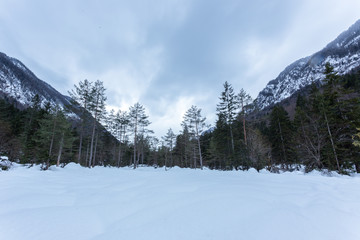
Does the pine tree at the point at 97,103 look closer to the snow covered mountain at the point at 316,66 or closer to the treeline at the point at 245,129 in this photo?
the treeline at the point at 245,129

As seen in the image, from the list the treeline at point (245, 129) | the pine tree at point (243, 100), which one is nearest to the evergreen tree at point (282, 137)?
the treeline at point (245, 129)

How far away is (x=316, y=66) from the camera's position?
12756cm

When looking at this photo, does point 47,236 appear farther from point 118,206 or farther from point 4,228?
point 118,206

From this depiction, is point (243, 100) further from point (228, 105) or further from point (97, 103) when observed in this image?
point (97, 103)

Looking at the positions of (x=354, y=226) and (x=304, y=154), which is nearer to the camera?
(x=354, y=226)

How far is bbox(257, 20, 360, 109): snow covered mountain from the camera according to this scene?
339 feet

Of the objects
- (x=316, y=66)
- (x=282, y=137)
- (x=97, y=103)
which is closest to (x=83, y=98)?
(x=97, y=103)

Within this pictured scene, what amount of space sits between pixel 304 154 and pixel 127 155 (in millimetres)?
36681

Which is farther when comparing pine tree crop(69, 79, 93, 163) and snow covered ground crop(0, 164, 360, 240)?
pine tree crop(69, 79, 93, 163)

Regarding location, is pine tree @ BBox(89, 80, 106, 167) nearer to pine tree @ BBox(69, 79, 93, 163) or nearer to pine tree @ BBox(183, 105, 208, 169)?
pine tree @ BBox(69, 79, 93, 163)

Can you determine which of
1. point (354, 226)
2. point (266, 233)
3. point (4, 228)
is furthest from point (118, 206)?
point (354, 226)

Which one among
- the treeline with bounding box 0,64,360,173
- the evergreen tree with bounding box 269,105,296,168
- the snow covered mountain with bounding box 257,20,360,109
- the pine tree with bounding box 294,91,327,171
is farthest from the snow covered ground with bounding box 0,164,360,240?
the snow covered mountain with bounding box 257,20,360,109

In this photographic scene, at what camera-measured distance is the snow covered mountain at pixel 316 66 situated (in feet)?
339

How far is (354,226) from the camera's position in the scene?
174 cm
